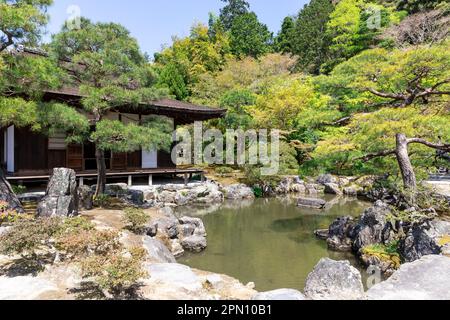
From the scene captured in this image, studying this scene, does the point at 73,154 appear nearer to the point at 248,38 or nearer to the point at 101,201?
the point at 101,201

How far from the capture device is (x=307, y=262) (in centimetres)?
746

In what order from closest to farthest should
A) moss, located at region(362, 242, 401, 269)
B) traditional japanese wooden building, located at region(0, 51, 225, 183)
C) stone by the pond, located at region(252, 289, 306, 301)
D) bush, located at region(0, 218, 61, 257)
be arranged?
stone by the pond, located at region(252, 289, 306, 301), bush, located at region(0, 218, 61, 257), moss, located at region(362, 242, 401, 269), traditional japanese wooden building, located at region(0, 51, 225, 183)

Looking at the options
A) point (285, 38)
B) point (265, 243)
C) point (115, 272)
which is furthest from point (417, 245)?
point (285, 38)

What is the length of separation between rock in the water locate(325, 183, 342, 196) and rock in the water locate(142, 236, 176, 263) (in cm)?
1354

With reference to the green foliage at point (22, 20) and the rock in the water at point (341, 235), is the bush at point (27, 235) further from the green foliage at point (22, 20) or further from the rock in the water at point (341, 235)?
the rock in the water at point (341, 235)

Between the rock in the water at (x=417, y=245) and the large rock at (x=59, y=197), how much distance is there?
729cm

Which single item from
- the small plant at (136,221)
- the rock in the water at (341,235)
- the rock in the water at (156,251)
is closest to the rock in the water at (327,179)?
the rock in the water at (341,235)

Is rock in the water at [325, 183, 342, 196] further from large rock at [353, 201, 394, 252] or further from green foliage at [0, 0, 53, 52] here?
green foliage at [0, 0, 53, 52]

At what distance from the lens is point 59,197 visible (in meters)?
7.58

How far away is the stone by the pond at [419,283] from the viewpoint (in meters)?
3.82

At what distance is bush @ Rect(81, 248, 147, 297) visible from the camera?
389cm

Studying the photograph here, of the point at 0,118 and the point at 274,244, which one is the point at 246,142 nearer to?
the point at 274,244

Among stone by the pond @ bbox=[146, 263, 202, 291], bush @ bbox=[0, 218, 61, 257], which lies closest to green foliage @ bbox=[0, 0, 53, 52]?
bush @ bbox=[0, 218, 61, 257]

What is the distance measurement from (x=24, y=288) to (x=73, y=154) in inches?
381
